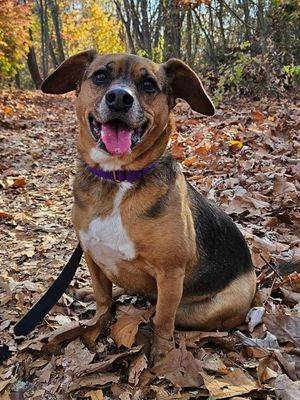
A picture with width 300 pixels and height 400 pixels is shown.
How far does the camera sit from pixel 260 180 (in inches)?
236

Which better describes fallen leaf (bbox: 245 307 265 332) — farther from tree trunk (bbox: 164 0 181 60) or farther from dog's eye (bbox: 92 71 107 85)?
tree trunk (bbox: 164 0 181 60)

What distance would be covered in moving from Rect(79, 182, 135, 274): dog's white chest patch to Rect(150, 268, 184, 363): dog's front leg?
10.1 inches

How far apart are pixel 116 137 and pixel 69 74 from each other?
0.81 m

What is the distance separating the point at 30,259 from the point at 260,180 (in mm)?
3043

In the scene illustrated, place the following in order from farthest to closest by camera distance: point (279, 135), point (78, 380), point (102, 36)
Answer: point (102, 36), point (279, 135), point (78, 380)

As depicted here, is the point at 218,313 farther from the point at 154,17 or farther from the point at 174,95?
the point at 154,17

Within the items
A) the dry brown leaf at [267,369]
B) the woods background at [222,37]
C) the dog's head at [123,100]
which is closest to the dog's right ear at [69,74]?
the dog's head at [123,100]

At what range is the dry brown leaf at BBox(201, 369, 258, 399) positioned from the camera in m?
2.62

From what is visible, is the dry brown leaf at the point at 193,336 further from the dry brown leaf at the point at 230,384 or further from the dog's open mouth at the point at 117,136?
the dog's open mouth at the point at 117,136

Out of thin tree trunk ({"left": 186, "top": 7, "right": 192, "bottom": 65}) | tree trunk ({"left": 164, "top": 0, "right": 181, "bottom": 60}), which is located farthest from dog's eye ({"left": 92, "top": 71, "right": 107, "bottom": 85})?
thin tree trunk ({"left": 186, "top": 7, "right": 192, "bottom": 65})

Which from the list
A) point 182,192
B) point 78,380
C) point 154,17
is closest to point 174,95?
point 182,192

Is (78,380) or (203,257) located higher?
(203,257)

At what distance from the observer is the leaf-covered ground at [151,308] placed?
281 centimetres

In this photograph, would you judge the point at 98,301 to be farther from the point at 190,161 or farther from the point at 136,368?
the point at 190,161
